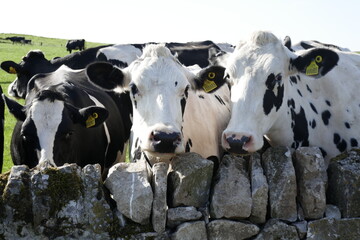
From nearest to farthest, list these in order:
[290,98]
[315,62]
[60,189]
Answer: [60,189], [315,62], [290,98]

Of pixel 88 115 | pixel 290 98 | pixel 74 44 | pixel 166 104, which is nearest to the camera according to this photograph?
pixel 166 104

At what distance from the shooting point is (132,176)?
13.5ft

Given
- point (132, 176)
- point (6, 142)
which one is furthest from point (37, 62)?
point (132, 176)

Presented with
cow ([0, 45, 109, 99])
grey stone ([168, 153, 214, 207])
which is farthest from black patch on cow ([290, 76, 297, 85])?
cow ([0, 45, 109, 99])

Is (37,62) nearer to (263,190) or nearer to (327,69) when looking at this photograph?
(327,69)

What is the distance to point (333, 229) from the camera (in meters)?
4.18

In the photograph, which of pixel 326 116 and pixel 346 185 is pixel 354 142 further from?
pixel 346 185

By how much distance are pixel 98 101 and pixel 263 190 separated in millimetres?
3576

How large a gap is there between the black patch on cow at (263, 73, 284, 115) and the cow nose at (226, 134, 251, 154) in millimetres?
555

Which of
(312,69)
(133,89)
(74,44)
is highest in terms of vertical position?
(312,69)

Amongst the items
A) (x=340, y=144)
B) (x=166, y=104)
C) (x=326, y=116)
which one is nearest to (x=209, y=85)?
(x=166, y=104)

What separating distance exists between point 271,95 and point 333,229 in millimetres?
1526

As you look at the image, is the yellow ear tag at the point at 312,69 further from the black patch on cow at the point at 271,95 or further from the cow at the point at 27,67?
the cow at the point at 27,67

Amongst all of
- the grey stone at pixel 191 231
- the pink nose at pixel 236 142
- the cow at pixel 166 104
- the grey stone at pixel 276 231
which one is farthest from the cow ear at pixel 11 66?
the grey stone at pixel 276 231
